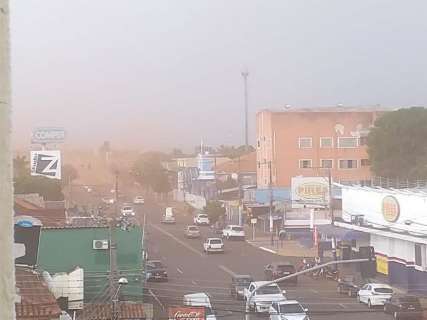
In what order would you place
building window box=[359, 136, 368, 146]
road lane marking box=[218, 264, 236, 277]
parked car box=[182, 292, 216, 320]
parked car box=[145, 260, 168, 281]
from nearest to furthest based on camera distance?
parked car box=[182, 292, 216, 320] < parked car box=[145, 260, 168, 281] < road lane marking box=[218, 264, 236, 277] < building window box=[359, 136, 368, 146]

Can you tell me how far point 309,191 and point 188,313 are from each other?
1377cm

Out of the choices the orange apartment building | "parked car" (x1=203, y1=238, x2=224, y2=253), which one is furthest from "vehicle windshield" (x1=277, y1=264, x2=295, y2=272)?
the orange apartment building

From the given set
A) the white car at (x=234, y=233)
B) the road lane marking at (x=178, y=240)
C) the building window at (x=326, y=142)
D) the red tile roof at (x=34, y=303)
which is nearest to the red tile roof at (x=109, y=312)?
the red tile roof at (x=34, y=303)

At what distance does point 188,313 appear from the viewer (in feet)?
23.6

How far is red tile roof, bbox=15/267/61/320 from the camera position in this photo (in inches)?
183

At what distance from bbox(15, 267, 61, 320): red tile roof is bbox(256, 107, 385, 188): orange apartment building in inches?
760

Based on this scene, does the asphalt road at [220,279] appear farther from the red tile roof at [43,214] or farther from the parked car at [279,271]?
the red tile roof at [43,214]

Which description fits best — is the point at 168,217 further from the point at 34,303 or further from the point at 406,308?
the point at 34,303

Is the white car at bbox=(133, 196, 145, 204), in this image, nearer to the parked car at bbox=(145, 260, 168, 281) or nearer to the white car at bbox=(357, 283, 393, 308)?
the parked car at bbox=(145, 260, 168, 281)

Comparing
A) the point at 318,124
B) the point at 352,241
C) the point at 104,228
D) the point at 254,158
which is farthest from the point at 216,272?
the point at 254,158

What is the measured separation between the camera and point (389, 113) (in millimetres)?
22094

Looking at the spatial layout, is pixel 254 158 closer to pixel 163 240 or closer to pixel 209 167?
pixel 209 167

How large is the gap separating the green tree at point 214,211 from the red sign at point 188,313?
15.2m

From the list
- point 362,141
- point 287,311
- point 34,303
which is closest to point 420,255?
point 287,311
